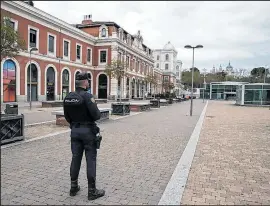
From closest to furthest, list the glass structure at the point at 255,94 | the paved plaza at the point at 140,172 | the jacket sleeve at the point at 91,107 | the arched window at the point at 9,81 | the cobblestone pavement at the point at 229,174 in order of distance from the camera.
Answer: the jacket sleeve at the point at 91,107 → the paved plaza at the point at 140,172 → the cobblestone pavement at the point at 229,174 → the arched window at the point at 9,81 → the glass structure at the point at 255,94

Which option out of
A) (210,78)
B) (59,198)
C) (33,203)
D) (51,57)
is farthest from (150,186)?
(210,78)

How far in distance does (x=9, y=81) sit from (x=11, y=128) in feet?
83.7

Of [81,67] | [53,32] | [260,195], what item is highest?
[53,32]

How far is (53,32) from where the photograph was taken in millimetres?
38562

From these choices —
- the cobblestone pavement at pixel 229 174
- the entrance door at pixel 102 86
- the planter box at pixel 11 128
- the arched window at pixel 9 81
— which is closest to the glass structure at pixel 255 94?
the entrance door at pixel 102 86

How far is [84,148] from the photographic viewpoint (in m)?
4.36

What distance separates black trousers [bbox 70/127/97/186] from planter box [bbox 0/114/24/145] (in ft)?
13.7

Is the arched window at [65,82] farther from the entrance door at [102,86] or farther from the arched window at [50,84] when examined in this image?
the entrance door at [102,86]

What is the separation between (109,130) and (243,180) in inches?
270

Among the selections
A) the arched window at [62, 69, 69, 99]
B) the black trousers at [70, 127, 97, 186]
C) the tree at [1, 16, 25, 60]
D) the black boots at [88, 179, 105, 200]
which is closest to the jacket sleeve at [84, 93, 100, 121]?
the black trousers at [70, 127, 97, 186]

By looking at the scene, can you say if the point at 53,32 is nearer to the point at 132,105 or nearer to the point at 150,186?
the point at 132,105

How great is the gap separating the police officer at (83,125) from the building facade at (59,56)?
17.6m

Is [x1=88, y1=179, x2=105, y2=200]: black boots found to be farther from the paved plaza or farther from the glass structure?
the glass structure

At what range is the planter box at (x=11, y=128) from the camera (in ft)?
25.6
